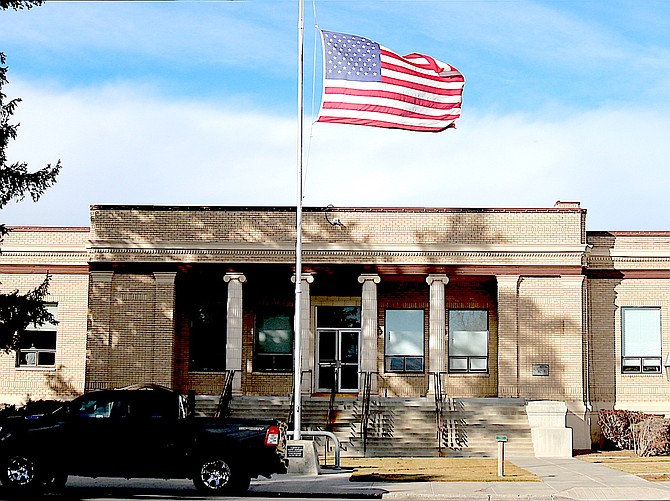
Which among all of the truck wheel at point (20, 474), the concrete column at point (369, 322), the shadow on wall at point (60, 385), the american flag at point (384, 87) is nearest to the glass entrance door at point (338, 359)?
the concrete column at point (369, 322)

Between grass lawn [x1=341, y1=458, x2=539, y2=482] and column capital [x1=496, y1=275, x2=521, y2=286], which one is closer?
grass lawn [x1=341, y1=458, x2=539, y2=482]

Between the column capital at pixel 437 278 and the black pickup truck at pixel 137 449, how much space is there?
44.8ft

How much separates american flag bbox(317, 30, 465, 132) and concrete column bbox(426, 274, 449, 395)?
365 inches

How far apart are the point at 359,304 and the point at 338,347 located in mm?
1566

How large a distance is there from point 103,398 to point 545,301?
16.3 meters

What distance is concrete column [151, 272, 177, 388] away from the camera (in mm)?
30641

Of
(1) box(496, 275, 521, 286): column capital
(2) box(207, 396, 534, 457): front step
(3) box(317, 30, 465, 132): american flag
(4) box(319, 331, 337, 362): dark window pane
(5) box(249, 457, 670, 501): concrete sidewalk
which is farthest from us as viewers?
(4) box(319, 331, 337, 362): dark window pane

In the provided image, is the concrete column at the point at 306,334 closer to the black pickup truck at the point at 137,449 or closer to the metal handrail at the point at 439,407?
the metal handrail at the point at 439,407

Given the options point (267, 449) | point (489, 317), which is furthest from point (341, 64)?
point (489, 317)

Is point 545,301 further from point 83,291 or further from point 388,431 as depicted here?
point 83,291

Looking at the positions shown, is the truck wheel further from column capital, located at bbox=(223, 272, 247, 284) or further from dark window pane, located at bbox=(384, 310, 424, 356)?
dark window pane, located at bbox=(384, 310, 424, 356)

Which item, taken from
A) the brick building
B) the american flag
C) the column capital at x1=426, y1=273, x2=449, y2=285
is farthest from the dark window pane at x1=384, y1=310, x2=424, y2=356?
the american flag

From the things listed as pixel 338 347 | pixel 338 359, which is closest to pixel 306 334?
pixel 338 347

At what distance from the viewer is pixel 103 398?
725 inches
